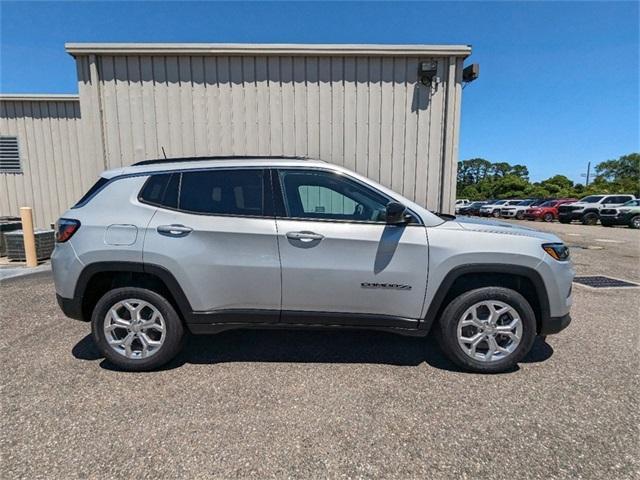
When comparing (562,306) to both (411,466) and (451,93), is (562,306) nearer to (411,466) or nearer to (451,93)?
(411,466)

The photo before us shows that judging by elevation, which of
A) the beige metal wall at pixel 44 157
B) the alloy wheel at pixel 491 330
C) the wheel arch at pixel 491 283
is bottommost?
the alloy wheel at pixel 491 330

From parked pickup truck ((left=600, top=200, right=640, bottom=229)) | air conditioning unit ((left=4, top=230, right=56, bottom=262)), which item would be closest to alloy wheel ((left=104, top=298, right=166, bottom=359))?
air conditioning unit ((left=4, top=230, right=56, bottom=262))

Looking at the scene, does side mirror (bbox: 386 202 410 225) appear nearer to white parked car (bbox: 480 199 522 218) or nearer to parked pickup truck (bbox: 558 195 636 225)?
parked pickup truck (bbox: 558 195 636 225)

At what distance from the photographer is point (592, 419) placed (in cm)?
231

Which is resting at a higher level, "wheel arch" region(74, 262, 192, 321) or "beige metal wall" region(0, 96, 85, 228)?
"beige metal wall" region(0, 96, 85, 228)

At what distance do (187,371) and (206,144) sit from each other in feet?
13.3

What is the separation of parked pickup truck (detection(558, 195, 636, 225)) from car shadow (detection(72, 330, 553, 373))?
2111cm

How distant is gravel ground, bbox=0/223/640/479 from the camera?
1.92 m

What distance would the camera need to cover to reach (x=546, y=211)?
76.9 feet

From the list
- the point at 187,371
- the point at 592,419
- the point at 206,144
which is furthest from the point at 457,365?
the point at 206,144

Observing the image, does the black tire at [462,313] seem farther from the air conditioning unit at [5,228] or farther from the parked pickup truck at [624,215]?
the parked pickup truck at [624,215]

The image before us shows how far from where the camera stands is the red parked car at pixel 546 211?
23266mm

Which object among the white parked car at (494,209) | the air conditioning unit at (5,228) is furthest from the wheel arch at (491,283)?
the white parked car at (494,209)

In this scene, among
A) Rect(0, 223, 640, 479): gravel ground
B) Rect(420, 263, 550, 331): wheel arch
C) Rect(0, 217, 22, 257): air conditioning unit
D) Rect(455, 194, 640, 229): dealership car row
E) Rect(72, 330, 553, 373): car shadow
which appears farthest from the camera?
Rect(455, 194, 640, 229): dealership car row
